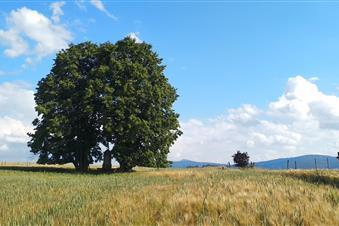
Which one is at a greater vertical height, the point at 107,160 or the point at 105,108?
the point at 105,108

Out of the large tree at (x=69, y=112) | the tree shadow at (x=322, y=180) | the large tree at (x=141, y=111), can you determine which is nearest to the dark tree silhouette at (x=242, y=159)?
the large tree at (x=141, y=111)

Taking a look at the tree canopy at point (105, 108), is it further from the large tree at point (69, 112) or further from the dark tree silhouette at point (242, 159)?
the dark tree silhouette at point (242, 159)

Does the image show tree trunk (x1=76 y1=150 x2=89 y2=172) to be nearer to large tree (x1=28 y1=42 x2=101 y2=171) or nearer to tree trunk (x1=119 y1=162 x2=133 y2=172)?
large tree (x1=28 y1=42 x2=101 y2=171)

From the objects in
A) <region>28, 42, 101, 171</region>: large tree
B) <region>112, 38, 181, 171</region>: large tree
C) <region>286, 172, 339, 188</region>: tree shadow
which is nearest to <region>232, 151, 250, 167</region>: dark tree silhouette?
<region>112, 38, 181, 171</region>: large tree

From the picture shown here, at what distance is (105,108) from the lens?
174ft

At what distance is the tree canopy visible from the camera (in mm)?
52688

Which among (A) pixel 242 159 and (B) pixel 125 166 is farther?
(A) pixel 242 159

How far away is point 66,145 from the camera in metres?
54.7

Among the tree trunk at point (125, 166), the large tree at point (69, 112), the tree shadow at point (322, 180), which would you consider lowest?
the tree shadow at point (322, 180)

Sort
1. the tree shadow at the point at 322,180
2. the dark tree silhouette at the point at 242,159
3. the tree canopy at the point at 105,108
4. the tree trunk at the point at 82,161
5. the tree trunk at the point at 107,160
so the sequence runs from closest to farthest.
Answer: the tree shadow at the point at 322,180
the tree canopy at the point at 105,108
the tree trunk at the point at 107,160
the tree trunk at the point at 82,161
the dark tree silhouette at the point at 242,159

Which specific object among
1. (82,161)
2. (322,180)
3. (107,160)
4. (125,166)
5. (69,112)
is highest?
(69,112)

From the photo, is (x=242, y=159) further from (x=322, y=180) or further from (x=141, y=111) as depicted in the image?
(x=322, y=180)

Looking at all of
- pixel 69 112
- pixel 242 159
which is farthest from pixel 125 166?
pixel 242 159

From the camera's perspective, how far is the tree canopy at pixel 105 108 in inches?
2074
